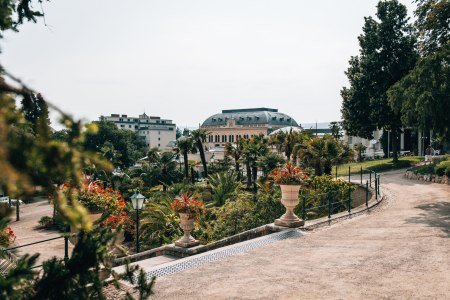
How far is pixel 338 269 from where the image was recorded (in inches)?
344

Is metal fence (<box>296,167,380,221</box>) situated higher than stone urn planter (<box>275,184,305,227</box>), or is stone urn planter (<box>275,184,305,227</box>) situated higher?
stone urn planter (<box>275,184,305,227</box>)

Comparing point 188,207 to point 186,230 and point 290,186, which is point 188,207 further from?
point 290,186

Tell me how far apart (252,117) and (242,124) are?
3.96m

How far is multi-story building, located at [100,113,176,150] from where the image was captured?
13775 cm

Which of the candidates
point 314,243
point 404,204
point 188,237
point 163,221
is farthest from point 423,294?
point 163,221

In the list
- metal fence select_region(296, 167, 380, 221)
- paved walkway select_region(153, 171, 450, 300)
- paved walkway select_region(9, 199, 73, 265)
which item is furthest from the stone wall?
paved walkway select_region(9, 199, 73, 265)

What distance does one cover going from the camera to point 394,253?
9844 mm

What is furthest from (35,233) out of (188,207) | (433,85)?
(433,85)

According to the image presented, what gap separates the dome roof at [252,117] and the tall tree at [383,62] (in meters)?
86.7

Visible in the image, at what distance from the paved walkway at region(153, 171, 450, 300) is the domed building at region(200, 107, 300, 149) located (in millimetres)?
107333

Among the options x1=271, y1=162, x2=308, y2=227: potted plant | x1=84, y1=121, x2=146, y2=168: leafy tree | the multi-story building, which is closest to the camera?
x1=271, y1=162, x2=308, y2=227: potted plant

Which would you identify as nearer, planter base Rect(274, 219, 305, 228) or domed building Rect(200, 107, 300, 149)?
planter base Rect(274, 219, 305, 228)

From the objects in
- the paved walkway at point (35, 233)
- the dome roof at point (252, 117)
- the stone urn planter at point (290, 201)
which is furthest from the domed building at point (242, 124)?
the stone urn planter at point (290, 201)

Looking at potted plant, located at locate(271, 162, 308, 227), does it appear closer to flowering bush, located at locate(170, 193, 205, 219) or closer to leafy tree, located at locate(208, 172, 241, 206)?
flowering bush, located at locate(170, 193, 205, 219)
